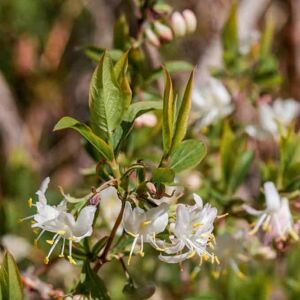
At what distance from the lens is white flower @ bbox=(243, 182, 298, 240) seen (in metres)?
1.22

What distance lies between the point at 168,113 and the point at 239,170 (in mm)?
472

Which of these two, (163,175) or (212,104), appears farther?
(212,104)

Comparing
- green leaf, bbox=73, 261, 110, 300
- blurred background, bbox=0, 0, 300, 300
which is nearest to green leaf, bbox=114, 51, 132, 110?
green leaf, bbox=73, 261, 110, 300

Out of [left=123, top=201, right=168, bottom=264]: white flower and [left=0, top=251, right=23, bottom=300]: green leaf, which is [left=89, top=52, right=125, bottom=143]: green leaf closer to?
[left=123, top=201, right=168, bottom=264]: white flower

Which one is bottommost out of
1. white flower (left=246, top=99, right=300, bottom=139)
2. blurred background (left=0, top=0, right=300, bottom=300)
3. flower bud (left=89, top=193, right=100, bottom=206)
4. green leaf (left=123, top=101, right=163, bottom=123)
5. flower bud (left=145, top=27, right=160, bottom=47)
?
blurred background (left=0, top=0, right=300, bottom=300)

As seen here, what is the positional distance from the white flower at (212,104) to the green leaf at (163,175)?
60 cm

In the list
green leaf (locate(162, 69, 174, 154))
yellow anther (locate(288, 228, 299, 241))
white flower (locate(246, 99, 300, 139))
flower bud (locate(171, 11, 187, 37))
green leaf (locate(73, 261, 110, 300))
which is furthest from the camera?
white flower (locate(246, 99, 300, 139))

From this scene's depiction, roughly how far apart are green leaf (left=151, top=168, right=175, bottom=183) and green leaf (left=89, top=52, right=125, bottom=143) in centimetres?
10

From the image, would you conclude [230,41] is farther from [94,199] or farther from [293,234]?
[94,199]

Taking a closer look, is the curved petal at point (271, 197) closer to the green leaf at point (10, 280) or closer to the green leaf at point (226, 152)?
the green leaf at point (226, 152)

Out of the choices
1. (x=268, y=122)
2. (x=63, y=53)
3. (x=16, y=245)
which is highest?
(x=268, y=122)

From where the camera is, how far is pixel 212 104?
155cm

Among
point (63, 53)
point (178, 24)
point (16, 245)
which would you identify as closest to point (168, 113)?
point (178, 24)

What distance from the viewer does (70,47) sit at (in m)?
2.65
